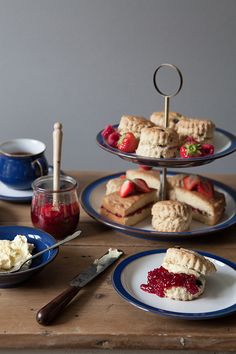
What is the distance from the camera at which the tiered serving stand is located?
5.66 feet

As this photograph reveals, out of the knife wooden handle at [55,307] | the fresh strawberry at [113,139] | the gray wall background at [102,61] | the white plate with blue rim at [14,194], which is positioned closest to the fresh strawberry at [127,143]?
the fresh strawberry at [113,139]

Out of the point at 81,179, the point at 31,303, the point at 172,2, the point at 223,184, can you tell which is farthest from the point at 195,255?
the point at 172,2

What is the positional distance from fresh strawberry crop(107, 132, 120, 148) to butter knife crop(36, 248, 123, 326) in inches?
12.6

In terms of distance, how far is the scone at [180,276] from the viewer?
1437 mm

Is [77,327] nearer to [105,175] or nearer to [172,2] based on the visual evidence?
[105,175]

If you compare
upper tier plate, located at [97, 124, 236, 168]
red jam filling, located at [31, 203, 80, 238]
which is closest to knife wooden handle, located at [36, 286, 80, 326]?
red jam filling, located at [31, 203, 80, 238]

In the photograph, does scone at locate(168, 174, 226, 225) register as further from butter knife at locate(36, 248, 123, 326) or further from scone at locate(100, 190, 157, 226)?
butter knife at locate(36, 248, 123, 326)

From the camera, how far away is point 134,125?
1886 mm

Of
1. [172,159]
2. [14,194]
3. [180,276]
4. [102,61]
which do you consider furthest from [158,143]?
[102,61]

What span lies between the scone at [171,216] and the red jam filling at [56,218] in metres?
0.22

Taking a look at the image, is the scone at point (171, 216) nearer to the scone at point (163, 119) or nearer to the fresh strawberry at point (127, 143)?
the fresh strawberry at point (127, 143)

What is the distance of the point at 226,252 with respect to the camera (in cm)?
170

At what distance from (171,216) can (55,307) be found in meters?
0.47

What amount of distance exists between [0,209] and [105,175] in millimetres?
421
